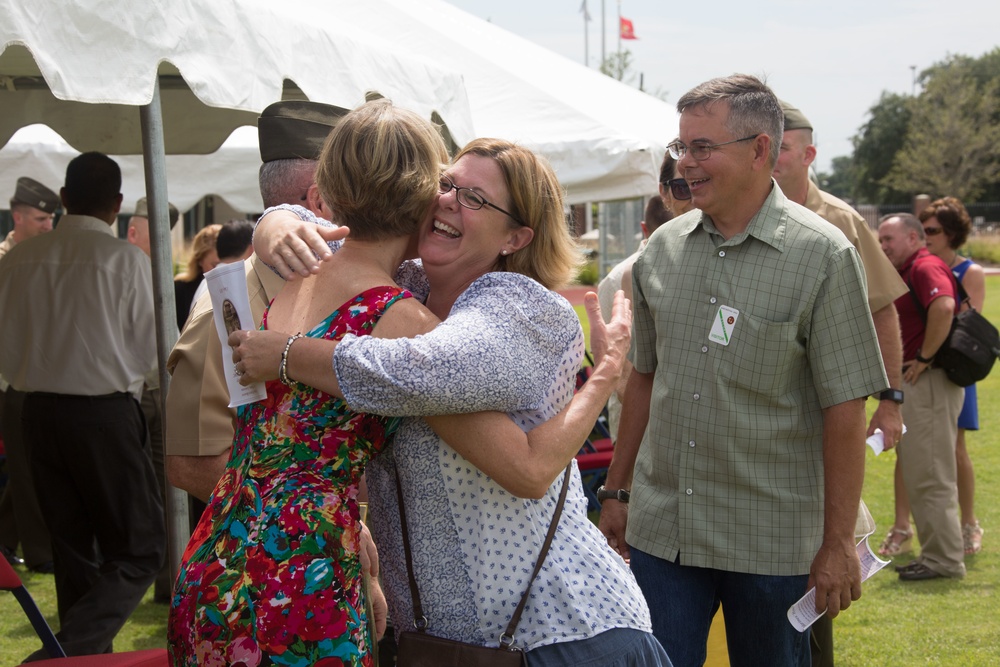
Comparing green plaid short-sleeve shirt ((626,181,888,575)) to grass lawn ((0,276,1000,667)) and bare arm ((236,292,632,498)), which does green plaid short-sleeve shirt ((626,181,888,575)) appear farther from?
grass lawn ((0,276,1000,667))

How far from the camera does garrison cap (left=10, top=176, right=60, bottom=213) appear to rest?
777cm

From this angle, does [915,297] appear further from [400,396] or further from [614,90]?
[400,396]

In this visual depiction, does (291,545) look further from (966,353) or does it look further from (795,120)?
(966,353)

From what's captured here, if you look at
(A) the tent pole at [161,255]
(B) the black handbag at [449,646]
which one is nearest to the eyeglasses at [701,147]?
(B) the black handbag at [449,646]

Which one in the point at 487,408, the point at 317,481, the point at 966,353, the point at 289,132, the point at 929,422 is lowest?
the point at 929,422

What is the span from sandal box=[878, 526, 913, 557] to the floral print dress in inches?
224

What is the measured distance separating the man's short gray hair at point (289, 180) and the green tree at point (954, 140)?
195 ft

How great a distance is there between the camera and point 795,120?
4.27m

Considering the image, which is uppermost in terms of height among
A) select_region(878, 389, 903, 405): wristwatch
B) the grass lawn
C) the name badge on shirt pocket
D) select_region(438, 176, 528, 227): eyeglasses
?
select_region(438, 176, 528, 227): eyeglasses

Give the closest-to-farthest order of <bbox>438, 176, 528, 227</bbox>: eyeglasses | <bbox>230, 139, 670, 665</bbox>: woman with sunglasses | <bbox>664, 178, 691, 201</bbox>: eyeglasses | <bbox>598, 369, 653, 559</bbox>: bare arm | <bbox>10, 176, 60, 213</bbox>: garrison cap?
<bbox>230, 139, 670, 665</bbox>: woman with sunglasses
<bbox>438, 176, 528, 227</bbox>: eyeglasses
<bbox>598, 369, 653, 559</bbox>: bare arm
<bbox>664, 178, 691, 201</bbox>: eyeglasses
<bbox>10, 176, 60, 213</bbox>: garrison cap

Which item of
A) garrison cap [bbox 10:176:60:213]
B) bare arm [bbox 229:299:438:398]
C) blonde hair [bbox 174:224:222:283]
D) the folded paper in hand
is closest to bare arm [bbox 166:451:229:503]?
the folded paper in hand

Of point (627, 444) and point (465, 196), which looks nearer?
point (465, 196)

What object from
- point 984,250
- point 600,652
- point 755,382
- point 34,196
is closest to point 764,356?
point 755,382

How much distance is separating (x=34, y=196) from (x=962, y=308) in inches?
256
